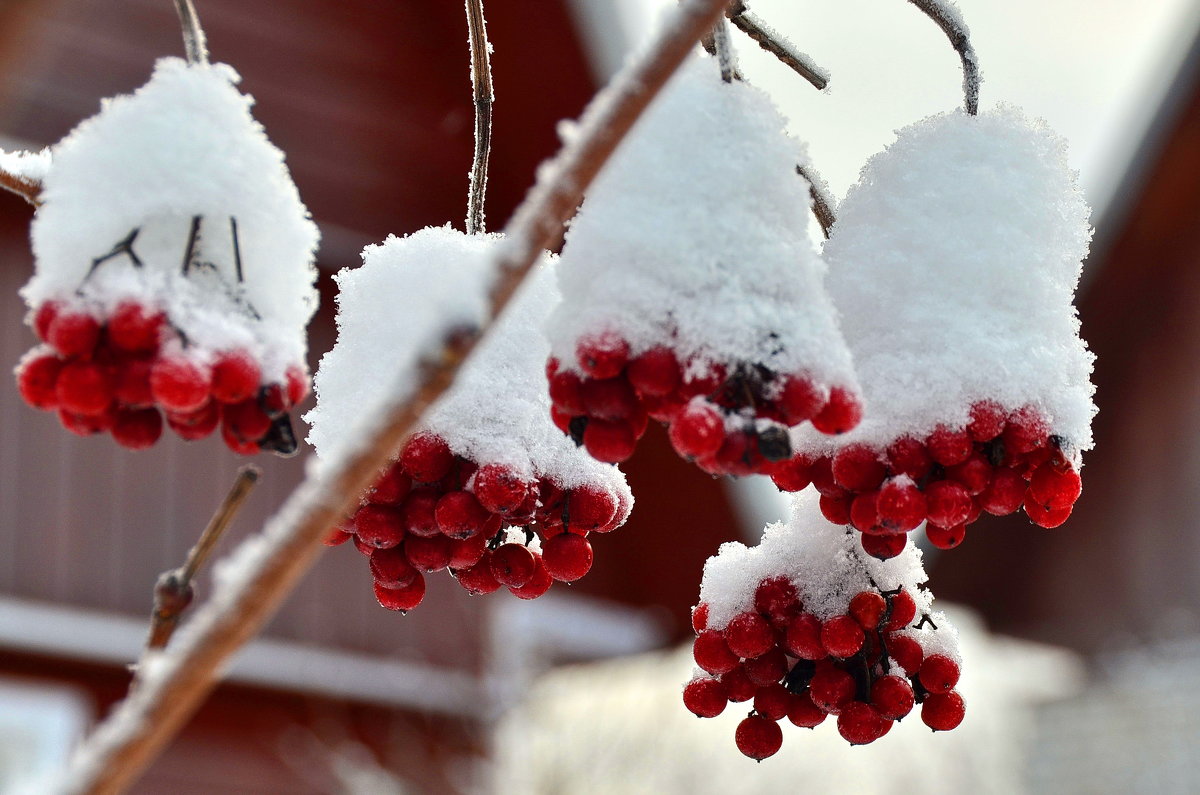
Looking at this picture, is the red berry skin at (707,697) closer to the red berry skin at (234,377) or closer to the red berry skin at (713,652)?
the red berry skin at (713,652)

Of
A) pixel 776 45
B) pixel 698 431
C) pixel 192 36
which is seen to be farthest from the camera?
pixel 776 45

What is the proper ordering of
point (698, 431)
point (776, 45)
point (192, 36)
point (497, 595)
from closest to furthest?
1. point (698, 431)
2. point (192, 36)
3. point (776, 45)
4. point (497, 595)

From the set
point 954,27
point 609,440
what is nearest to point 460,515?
point 609,440

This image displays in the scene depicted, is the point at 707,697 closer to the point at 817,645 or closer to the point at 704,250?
the point at 817,645

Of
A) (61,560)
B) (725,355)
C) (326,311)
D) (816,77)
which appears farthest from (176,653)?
(326,311)

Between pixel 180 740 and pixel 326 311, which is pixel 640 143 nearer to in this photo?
pixel 180 740

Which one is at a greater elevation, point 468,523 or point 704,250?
point 704,250
